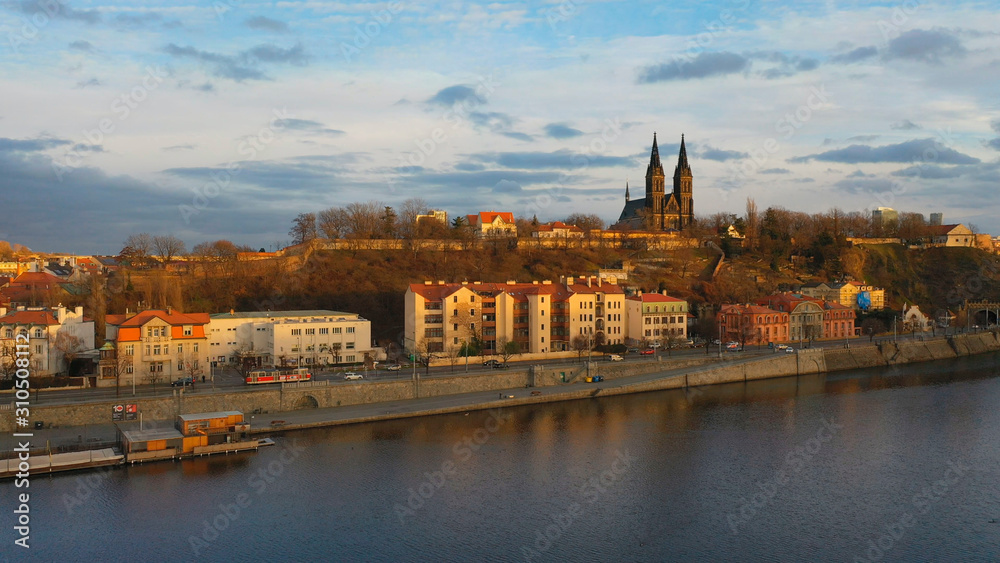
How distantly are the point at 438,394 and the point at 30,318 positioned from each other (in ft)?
48.0

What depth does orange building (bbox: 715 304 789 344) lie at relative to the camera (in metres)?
37.9

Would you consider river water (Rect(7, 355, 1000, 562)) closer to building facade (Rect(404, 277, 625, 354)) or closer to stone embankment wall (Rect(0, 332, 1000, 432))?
stone embankment wall (Rect(0, 332, 1000, 432))

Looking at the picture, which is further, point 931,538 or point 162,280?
point 162,280

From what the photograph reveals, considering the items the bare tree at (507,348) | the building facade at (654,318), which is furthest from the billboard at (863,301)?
the bare tree at (507,348)

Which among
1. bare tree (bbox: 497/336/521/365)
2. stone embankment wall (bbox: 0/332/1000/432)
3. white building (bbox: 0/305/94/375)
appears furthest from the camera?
bare tree (bbox: 497/336/521/365)

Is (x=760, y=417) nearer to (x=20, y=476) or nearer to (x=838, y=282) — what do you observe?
(x=20, y=476)

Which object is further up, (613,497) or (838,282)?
(838,282)

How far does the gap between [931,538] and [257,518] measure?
14.0 m

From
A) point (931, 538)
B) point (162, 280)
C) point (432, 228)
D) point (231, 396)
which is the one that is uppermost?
point (432, 228)

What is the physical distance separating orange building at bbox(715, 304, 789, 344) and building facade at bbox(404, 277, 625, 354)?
648cm

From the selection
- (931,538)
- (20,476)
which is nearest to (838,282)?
(931,538)

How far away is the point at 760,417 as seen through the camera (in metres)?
25.2

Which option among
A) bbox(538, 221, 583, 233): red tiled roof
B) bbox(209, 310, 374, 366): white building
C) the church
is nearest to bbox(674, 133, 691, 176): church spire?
the church

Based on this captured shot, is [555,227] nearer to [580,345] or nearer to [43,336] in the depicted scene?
[580,345]
